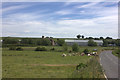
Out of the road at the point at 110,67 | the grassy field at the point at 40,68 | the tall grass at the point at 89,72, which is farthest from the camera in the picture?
the road at the point at 110,67

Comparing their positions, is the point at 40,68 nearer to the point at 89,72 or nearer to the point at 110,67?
the point at 89,72

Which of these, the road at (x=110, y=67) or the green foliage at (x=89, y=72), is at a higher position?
the green foliage at (x=89, y=72)

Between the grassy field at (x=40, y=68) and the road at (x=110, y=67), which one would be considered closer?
the grassy field at (x=40, y=68)

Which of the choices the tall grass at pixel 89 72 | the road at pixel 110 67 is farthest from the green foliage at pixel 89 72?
the road at pixel 110 67

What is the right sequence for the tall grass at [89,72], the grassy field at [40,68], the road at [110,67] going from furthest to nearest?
the road at [110,67] < the grassy field at [40,68] < the tall grass at [89,72]

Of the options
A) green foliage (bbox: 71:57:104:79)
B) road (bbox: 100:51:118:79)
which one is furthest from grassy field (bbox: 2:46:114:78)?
road (bbox: 100:51:118:79)

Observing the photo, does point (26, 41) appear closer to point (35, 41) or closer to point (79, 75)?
point (35, 41)

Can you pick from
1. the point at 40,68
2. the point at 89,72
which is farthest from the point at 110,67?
the point at 89,72

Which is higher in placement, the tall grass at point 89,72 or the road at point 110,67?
the tall grass at point 89,72

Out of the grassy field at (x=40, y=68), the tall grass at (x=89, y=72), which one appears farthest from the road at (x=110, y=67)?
the grassy field at (x=40, y=68)

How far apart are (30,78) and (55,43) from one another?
8261 cm

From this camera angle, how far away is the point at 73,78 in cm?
1203

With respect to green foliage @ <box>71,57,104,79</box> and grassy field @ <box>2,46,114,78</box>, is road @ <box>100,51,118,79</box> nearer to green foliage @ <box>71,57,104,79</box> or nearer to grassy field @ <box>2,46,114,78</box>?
green foliage @ <box>71,57,104,79</box>

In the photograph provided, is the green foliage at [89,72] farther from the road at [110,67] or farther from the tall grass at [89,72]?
the road at [110,67]
